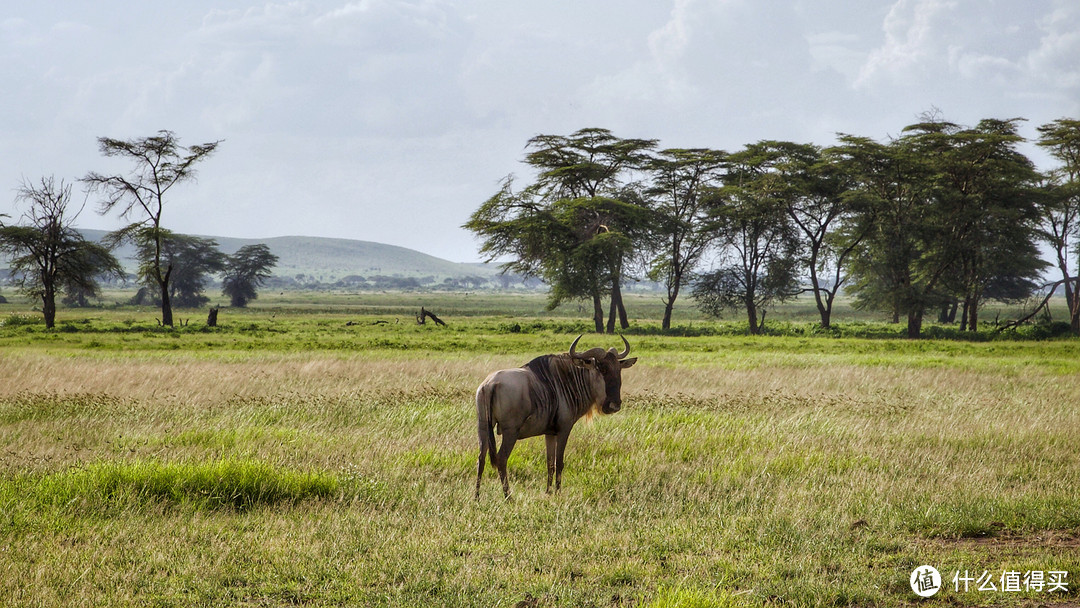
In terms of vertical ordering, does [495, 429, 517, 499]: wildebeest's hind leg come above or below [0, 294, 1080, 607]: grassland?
above

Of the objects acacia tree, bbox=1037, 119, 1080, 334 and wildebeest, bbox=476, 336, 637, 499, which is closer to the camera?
wildebeest, bbox=476, 336, 637, 499

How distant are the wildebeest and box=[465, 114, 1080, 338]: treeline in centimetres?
3267

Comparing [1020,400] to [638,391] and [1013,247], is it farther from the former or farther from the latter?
[1013,247]

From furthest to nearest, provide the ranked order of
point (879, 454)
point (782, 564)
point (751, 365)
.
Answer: point (751, 365) < point (879, 454) < point (782, 564)

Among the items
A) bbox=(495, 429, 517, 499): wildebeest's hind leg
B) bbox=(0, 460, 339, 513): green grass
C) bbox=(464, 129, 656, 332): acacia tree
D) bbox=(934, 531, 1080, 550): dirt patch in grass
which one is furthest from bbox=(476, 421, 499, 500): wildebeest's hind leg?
bbox=(464, 129, 656, 332): acacia tree

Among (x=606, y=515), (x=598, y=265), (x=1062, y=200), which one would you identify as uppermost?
(x=1062, y=200)

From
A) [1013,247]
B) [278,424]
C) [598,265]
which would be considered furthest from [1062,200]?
[278,424]

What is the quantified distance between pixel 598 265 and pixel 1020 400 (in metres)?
28.0

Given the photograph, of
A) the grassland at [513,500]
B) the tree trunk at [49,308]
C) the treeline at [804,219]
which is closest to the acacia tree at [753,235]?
the treeline at [804,219]

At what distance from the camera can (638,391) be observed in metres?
15.2

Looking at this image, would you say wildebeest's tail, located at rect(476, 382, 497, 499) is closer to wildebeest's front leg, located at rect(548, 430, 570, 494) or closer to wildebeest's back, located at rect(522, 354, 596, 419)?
wildebeest's back, located at rect(522, 354, 596, 419)

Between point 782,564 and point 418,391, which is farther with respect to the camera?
point 418,391

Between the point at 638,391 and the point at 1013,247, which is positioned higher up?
the point at 1013,247

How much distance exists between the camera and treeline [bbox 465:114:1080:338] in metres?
40.2
